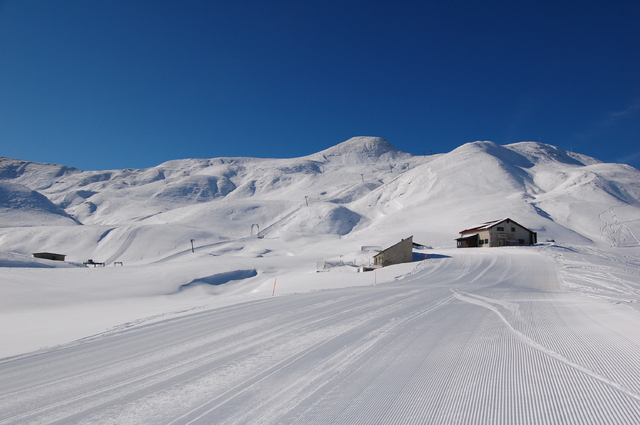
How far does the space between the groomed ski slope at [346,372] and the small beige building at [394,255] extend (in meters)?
30.4

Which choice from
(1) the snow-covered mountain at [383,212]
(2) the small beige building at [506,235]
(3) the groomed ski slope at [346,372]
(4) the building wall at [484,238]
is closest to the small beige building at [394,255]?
(4) the building wall at [484,238]

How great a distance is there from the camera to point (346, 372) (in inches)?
213

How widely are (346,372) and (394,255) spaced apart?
36.6m

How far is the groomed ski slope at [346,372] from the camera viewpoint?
4078 mm

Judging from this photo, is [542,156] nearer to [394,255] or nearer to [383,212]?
[383,212]

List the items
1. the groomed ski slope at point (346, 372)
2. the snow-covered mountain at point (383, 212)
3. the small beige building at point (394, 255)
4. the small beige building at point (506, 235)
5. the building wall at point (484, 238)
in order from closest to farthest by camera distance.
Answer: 1. the groomed ski slope at point (346, 372)
2. the small beige building at point (394, 255)
3. the small beige building at point (506, 235)
4. the building wall at point (484, 238)
5. the snow-covered mountain at point (383, 212)

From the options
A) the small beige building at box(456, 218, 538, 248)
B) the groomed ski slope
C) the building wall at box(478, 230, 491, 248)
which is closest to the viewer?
the groomed ski slope

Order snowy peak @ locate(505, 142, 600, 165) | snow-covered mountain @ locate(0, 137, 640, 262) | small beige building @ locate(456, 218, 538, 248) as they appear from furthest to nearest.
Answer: snowy peak @ locate(505, 142, 600, 165), snow-covered mountain @ locate(0, 137, 640, 262), small beige building @ locate(456, 218, 538, 248)

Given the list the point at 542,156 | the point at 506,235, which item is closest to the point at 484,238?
the point at 506,235

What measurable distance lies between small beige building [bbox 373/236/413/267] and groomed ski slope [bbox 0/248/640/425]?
30444 mm

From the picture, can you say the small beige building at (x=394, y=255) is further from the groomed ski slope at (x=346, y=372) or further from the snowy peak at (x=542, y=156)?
the snowy peak at (x=542, y=156)

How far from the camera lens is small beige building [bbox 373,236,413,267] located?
40281mm

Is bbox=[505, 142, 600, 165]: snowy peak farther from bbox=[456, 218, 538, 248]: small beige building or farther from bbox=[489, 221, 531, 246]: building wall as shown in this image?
bbox=[489, 221, 531, 246]: building wall

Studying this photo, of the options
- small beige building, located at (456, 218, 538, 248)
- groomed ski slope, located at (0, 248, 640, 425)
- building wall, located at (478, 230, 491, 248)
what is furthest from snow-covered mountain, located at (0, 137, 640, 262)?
groomed ski slope, located at (0, 248, 640, 425)
